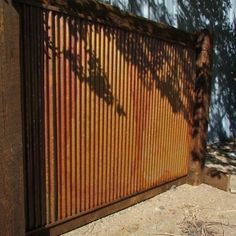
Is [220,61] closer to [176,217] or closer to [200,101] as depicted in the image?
[200,101]

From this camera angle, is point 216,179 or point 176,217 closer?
point 176,217

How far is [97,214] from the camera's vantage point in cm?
375

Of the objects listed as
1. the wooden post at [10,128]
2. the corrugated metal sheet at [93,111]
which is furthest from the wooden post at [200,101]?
the wooden post at [10,128]

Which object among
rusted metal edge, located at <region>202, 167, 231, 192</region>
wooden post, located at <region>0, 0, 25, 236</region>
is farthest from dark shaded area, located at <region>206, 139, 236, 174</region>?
wooden post, located at <region>0, 0, 25, 236</region>

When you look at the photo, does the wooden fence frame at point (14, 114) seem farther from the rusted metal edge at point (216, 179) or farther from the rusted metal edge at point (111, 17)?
the rusted metal edge at point (216, 179)

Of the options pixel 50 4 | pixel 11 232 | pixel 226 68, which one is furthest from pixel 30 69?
pixel 226 68

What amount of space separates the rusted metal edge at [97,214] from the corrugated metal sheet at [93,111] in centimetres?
6

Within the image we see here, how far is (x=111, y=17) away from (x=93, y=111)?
92cm

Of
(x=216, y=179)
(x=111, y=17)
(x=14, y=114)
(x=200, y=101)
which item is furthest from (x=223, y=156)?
(x=14, y=114)

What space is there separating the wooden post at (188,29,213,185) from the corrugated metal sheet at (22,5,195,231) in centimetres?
21

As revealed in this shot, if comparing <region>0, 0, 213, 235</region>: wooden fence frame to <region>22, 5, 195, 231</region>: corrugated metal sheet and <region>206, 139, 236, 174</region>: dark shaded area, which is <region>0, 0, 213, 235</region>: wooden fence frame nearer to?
<region>22, 5, 195, 231</region>: corrugated metal sheet

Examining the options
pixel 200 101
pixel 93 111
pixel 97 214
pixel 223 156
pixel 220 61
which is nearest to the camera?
pixel 93 111

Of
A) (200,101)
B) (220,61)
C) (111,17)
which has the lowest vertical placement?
(200,101)

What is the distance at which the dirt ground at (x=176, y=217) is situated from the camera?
358cm
